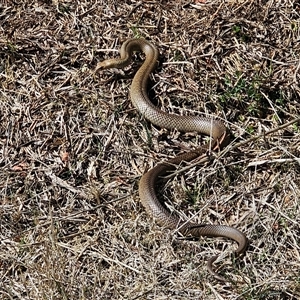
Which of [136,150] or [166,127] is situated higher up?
[166,127]

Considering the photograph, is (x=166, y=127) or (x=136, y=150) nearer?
(x=136, y=150)

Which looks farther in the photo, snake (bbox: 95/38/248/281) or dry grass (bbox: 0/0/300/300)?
snake (bbox: 95/38/248/281)

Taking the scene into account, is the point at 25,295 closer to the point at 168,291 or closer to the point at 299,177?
the point at 168,291

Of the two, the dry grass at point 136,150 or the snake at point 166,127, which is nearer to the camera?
the dry grass at point 136,150

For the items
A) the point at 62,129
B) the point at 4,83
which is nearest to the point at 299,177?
the point at 62,129
